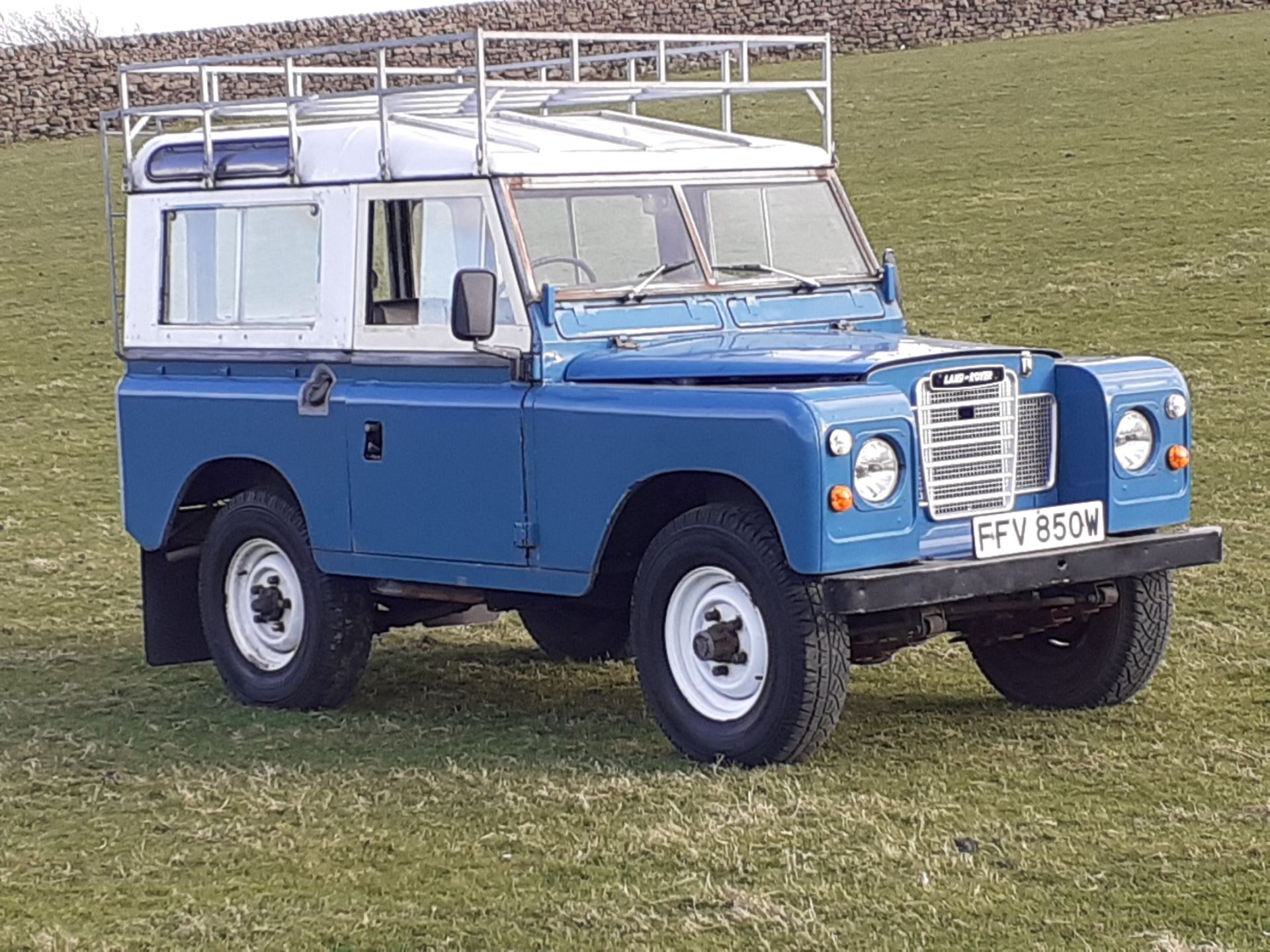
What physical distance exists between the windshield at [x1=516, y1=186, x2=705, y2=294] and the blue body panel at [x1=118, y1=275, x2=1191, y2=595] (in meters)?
0.14

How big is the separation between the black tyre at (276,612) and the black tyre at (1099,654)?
95.3 inches

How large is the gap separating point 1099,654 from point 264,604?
129 inches

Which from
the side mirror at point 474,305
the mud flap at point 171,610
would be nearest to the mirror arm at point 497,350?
the side mirror at point 474,305

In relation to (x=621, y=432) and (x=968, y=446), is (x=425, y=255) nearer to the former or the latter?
(x=621, y=432)

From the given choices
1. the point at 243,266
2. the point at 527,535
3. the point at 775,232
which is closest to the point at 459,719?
the point at 527,535

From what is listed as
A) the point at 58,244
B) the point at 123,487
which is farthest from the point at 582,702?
the point at 58,244

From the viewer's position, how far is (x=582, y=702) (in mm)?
8523

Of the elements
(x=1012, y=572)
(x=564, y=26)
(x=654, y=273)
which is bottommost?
(x=1012, y=572)

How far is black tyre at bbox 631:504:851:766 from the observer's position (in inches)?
269

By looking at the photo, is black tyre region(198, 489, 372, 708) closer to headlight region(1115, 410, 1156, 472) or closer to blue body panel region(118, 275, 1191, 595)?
blue body panel region(118, 275, 1191, 595)

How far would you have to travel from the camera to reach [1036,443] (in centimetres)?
743

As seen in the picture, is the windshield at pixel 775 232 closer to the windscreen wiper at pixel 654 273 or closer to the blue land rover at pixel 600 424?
the blue land rover at pixel 600 424

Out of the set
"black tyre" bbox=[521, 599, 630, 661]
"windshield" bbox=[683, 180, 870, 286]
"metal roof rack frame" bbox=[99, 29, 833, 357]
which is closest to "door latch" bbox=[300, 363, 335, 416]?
"metal roof rack frame" bbox=[99, 29, 833, 357]

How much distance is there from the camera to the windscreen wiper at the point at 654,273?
26.0ft
